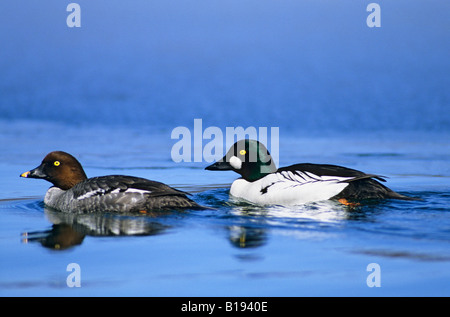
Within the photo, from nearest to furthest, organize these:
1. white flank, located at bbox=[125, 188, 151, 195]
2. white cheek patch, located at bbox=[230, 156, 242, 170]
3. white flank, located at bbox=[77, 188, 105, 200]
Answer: white flank, located at bbox=[125, 188, 151, 195] → white flank, located at bbox=[77, 188, 105, 200] → white cheek patch, located at bbox=[230, 156, 242, 170]

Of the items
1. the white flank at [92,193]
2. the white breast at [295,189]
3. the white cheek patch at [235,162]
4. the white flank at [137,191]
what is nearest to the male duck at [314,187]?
the white breast at [295,189]

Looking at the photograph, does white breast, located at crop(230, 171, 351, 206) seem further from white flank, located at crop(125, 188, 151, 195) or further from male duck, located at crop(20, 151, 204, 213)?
white flank, located at crop(125, 188, 151, 195)

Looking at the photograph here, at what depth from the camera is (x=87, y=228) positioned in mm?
7125

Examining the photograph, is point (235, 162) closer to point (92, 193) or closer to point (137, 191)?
point (137, 191)

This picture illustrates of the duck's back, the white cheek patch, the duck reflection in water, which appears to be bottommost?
the duck reflection in water

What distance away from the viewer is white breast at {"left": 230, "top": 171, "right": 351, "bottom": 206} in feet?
28.0

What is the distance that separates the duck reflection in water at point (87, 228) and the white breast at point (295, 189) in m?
1.77

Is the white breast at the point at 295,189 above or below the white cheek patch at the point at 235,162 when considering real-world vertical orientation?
below

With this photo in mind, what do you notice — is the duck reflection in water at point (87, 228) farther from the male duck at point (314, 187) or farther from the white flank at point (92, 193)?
the male duck at point (314, 187)

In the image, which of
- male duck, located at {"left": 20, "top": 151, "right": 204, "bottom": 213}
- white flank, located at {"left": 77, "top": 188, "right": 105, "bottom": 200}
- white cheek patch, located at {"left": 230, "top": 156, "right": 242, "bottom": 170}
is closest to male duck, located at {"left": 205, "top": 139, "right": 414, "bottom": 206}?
white cheek patch, located at {"left": 230, "top": 156, "right": 242, "bottom": 170}

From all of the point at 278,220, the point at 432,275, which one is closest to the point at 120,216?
the point at 278,220

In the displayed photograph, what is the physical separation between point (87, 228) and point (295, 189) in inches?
102

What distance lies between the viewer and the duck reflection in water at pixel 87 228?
6568 millimetres

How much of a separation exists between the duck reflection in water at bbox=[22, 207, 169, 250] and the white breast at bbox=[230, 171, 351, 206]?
177cm
